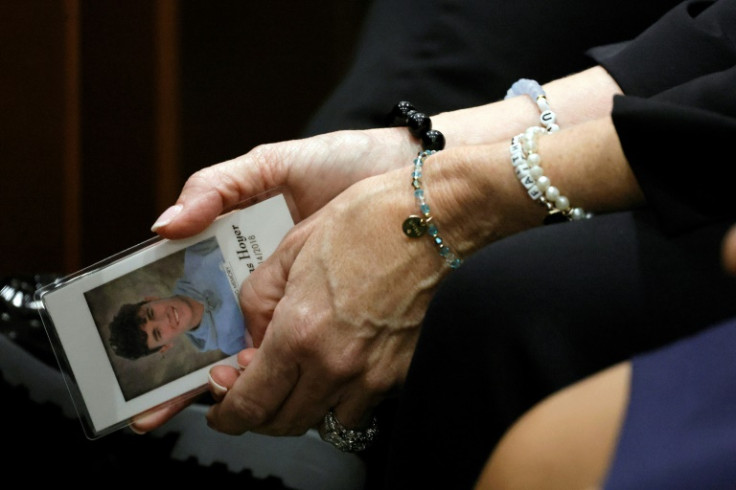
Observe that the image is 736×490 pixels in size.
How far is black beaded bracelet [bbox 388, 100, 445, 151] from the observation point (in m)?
0.75

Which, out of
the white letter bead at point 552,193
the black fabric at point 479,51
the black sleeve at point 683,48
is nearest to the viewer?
the white letter bead at point 552,193

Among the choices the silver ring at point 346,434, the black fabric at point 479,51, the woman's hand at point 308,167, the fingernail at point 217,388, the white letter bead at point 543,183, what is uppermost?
the black fabric at point 479,51

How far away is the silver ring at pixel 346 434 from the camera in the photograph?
0.71m

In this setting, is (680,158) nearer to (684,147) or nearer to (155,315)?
(684,147)

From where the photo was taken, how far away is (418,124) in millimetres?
764

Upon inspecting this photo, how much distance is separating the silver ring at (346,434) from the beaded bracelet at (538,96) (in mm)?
347

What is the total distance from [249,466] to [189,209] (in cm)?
31

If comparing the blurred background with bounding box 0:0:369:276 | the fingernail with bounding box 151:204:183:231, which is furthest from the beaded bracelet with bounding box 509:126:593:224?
→ the blurred background with bounding box 0:0:369:276

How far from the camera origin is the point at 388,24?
95 cm

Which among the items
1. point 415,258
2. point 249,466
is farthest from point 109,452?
point 415,258

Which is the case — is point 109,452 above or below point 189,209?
below

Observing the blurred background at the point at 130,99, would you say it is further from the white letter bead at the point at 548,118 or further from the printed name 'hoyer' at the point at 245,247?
the white letter bead at the point at 548,118

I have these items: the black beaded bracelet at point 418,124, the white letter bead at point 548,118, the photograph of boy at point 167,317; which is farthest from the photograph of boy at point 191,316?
the white letter bead at point 548,118

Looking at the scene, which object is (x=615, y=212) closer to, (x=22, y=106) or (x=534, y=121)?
(x=534, y=121)
